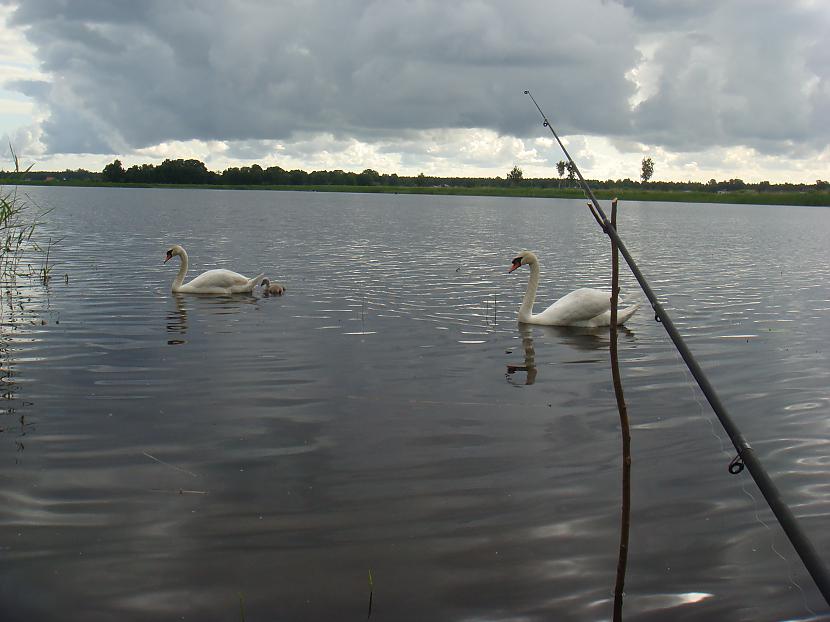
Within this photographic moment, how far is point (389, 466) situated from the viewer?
7.30 meters

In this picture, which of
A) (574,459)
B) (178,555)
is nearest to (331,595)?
(178,555)

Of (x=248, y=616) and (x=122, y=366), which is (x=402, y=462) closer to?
(x=248, y=616)

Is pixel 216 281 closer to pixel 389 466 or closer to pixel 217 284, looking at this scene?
pixel 217 284

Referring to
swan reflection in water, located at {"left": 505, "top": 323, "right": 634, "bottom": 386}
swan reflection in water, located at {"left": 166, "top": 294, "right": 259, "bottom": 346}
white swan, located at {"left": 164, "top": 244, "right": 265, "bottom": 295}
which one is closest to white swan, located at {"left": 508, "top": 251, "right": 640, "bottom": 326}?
swan reflection in water, located at {"left": 505, "top": 323, "right": 634, "bottom": 386}

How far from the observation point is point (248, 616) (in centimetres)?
489

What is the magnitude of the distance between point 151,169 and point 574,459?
586 ft

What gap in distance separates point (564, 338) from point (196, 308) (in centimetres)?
730

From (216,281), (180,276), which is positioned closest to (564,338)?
(216,281)

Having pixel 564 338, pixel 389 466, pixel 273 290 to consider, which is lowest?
pixel 389 466

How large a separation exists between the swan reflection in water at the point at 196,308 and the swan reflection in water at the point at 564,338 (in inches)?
207

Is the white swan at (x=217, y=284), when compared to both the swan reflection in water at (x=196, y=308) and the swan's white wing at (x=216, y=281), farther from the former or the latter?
the swan reflection in water at (x=196, y=308)

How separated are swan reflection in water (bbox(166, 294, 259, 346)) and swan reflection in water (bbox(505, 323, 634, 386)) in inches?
207

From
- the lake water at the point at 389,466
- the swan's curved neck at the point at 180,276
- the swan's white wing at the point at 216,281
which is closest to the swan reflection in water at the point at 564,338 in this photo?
the lake water at the point at 389,466

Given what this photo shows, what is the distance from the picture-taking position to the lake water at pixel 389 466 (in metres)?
5.23
